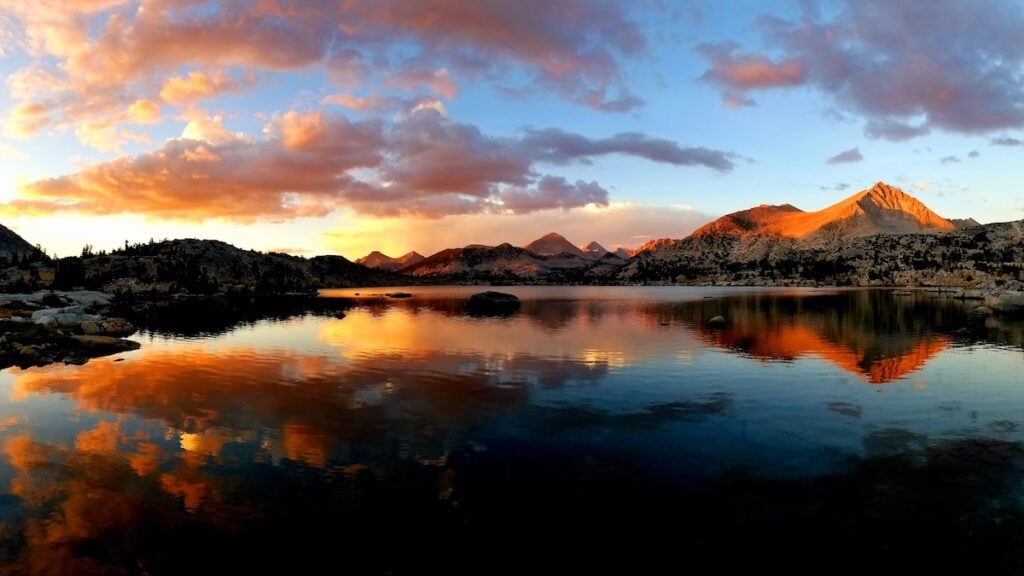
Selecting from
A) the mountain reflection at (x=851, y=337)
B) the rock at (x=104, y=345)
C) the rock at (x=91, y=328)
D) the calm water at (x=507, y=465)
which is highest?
the rock at (x=91, y=328)

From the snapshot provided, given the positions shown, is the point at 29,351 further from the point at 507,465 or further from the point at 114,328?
the point at 507,465

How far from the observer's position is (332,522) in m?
14.7

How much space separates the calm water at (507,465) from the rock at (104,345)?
9380 mm

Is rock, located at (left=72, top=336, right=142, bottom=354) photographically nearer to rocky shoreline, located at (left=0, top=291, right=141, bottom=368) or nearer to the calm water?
rocky shoreline, located at (left=0, top=291, right=141, bottom=368)

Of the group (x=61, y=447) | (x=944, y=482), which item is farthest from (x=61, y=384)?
(x=944, y=482)

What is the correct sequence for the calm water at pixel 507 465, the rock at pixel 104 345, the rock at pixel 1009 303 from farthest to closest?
the rock at pixel 1009 303, the rock at pixel 104 345, the calm water at pixel 507 465

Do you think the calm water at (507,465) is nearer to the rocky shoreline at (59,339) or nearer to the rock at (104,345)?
the rocky shoreline at (59,339)

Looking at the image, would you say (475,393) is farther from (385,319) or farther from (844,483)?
(385,319)

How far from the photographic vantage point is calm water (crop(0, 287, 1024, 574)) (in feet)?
44.9

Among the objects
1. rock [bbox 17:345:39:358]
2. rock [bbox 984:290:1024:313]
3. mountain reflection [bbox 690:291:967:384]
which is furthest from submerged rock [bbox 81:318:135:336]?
rock [bbox 984:290:1024:313]

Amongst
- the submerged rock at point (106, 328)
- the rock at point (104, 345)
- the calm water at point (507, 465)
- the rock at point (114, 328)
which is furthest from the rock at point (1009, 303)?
the submerged rock at point (106, 328)

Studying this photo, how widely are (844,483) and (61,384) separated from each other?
40655 millimetres

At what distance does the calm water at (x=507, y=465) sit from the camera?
→ 44.9 ft

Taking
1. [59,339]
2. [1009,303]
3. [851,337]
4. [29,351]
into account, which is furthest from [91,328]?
[1009,303]
